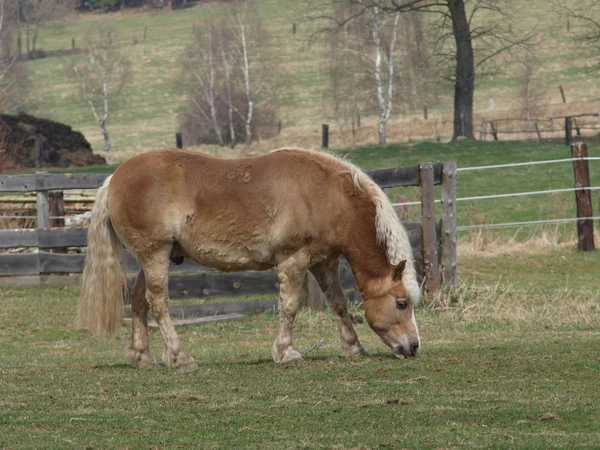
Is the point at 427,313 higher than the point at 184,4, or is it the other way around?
the point at 184,4

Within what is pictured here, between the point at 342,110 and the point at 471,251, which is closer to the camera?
the point at 471,251

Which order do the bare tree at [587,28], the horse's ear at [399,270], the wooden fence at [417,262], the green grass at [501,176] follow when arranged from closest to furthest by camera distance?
the horse's ear at [399,270]
the wooden fence at [417,262]
the green grass at [501,176]
the bare tree at [587,28]

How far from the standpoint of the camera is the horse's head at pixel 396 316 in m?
8.91

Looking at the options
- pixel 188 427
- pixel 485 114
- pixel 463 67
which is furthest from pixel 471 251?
pixel 485 114

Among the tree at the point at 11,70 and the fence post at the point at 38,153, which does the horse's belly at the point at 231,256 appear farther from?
the tree at the point at 11,70

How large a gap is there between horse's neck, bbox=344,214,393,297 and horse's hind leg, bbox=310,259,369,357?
287 millimetres

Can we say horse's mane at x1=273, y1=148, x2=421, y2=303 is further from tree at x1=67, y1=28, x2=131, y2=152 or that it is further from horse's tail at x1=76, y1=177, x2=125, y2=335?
tree at x1=67, y1=28, x2=131, y2=152

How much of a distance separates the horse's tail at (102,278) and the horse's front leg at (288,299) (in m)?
1.42

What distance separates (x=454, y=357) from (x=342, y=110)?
55.2 m

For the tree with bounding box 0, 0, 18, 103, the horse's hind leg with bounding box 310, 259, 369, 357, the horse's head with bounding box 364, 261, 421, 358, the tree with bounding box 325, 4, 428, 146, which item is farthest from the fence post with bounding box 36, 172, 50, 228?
the tree with bounding box 0, 0, 18, 103

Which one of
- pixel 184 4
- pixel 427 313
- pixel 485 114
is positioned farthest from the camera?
pixel 184 4

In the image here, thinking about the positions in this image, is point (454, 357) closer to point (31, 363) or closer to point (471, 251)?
point (31, 363)

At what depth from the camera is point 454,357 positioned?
29.4ft

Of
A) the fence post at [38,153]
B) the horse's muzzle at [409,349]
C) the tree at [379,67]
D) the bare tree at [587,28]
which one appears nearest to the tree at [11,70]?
the tree at [379,67]
